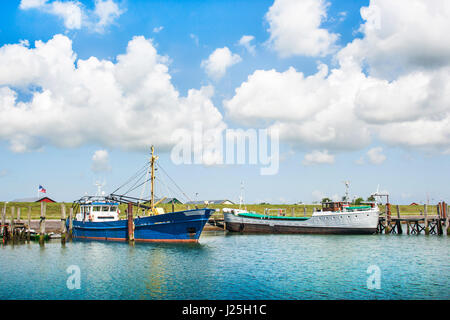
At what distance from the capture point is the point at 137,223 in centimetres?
4409

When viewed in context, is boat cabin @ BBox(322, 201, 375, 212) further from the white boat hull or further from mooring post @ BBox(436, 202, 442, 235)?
mooring post @ BBox(436, 202, 442, 235)

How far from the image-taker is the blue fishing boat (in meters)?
41.8

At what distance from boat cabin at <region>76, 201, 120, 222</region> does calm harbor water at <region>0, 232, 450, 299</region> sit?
1169 cm

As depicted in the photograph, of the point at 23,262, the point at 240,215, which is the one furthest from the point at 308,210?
the point at 23,262

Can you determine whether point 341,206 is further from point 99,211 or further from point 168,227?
point 99,211

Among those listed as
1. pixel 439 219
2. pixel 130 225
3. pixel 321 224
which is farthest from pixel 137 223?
pixel 439 219

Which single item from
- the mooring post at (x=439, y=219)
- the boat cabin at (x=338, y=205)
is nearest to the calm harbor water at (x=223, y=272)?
the mooring post at (x=439, y=219)

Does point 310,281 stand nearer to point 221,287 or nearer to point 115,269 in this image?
point 221,287

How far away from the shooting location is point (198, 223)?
41906 millimetres

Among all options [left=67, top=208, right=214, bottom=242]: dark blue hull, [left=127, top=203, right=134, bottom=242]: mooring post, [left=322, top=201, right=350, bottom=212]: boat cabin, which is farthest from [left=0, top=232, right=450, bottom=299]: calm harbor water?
[left=322, top=201, right=350, bottom=212]: boat cabin

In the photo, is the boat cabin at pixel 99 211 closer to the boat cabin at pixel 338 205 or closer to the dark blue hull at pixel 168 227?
the dark blue hull at pixel 168 227

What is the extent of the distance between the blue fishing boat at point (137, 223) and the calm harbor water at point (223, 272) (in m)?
4.24

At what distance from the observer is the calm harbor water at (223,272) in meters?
19.6
